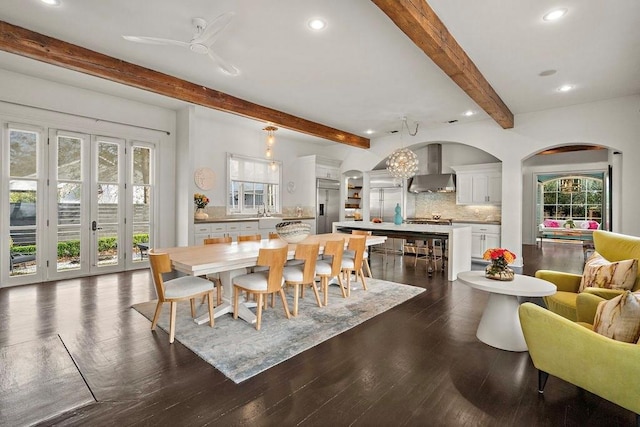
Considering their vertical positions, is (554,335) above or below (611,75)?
below

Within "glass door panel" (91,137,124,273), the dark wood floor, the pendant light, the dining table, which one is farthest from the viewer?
the pendant light

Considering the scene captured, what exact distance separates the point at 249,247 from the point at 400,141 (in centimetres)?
534

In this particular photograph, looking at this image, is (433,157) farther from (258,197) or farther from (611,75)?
(258,197)

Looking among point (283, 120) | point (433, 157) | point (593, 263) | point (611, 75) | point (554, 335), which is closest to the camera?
point (554, 335)

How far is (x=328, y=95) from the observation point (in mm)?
5105

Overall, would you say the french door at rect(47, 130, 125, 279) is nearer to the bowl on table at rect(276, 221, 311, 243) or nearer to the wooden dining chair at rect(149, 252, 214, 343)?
the wooden dining chair at rect(149, 252, 214, 343)

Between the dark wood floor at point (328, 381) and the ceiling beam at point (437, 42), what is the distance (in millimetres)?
2752

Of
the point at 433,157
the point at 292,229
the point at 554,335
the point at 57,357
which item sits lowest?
the point at 57,357

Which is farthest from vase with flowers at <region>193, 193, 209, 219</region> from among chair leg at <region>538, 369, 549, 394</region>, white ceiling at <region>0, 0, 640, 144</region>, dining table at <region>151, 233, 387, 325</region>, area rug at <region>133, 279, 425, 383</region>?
chair leg at <region>538, 369, 549, 394</region>

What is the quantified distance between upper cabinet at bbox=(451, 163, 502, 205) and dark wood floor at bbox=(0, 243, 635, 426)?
472 centimetres

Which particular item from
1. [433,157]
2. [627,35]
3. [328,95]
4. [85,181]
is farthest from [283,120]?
[627,35]

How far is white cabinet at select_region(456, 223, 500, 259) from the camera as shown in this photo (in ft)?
21.6

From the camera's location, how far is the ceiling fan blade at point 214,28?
8.10ft

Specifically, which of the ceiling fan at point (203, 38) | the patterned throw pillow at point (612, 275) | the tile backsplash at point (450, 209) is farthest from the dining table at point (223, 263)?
the tile backsplash at point (450, 209)
